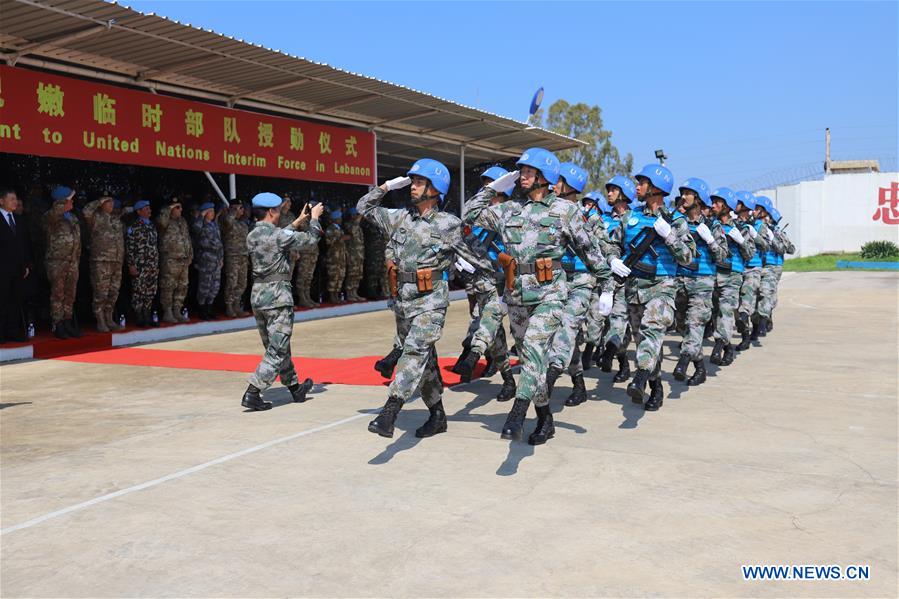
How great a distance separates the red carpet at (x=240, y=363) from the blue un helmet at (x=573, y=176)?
260 cm

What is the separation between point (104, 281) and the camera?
11367mm

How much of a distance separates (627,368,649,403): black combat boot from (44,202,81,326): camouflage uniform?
7.75 m

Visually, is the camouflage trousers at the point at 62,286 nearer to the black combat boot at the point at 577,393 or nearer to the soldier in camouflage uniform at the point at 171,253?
the soldier in camouflage uniform at the point at 171,253

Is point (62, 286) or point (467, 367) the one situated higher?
point (62, 286)

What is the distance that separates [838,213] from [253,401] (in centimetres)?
3883

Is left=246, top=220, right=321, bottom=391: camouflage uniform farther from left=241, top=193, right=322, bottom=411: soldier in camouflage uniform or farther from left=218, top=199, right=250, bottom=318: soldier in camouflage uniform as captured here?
left=218, top=199, right=250, bottom=318: soldier in camouflage uniform

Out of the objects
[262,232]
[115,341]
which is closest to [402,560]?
[262,232]

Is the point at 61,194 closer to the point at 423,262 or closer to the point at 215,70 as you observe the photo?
the point at 215,70

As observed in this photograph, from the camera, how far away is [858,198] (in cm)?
3916

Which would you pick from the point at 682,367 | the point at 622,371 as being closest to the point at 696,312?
the point at 682,367

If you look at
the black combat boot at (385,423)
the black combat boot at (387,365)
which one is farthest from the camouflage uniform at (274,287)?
the black combat boot at (385,423)

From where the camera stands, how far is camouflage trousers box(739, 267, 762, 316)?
35.4 ft

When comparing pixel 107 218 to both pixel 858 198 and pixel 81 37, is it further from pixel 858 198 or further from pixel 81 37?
pixel 858 198

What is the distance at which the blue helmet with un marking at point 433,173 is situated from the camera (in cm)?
557
